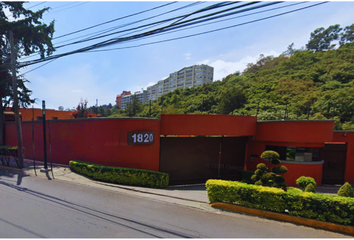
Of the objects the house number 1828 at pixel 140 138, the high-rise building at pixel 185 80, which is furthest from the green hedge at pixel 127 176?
the high-rise building at pixel 185 80

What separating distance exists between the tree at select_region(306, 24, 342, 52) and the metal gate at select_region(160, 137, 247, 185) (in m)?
91.5

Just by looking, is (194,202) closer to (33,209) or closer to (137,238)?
(137,238)

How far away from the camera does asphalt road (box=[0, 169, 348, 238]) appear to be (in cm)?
416

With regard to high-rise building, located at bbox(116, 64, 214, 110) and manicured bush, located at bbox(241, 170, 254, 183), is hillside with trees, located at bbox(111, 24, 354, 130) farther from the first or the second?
high-rise building, located at bbox(116, 64, 214, 110)

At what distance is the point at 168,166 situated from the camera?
10.5m

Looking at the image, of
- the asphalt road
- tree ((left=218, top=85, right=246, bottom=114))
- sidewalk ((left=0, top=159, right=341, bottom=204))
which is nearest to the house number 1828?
sidewalk ((left=0, top=159, right=341, bottom=204))

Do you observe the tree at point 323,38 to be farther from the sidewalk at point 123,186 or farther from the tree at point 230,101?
the sidewalk at point 123,186

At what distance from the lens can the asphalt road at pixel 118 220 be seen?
13.6 ft

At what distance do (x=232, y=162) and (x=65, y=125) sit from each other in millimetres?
12172

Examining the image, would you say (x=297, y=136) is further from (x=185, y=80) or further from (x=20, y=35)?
(x=185, y=80)

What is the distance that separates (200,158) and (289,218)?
6.67 metres

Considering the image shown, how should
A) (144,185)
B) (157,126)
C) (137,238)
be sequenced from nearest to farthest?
(137,238)
(144,185)
(157,126)

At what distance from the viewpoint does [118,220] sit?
477 cm

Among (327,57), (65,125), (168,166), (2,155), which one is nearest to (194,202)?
(168,166)
